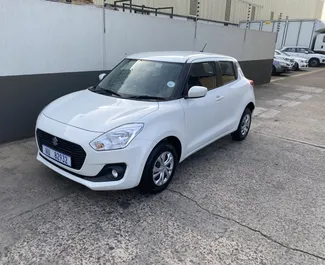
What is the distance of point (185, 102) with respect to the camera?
3512 millimetres

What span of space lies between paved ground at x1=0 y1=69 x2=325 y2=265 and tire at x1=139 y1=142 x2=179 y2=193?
131 mm

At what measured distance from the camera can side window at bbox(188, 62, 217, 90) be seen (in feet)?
12.3

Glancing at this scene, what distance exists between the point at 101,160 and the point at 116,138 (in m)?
0.26

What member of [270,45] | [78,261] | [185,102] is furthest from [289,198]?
[270,45]

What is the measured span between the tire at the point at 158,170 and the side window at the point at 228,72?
1777 mm

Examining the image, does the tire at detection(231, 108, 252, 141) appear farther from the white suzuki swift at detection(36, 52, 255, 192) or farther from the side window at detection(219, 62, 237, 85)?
the side window at detection(219, 62, 237, 85)

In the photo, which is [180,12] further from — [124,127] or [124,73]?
[124,127]

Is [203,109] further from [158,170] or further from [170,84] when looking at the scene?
[158,170]

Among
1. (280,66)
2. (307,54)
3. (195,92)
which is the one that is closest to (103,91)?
(195,92)

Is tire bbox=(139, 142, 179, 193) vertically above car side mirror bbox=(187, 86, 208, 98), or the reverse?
car side mirror bbox=(187, 86, 208, 98)

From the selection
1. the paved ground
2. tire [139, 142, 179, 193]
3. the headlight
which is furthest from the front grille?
tire [139, 142, 179, 193]

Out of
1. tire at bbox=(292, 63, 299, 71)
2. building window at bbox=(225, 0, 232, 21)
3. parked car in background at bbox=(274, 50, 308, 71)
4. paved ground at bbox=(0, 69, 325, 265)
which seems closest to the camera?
paved ground at bbox=(0, 69, 325, 265)

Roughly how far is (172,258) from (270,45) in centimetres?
1227

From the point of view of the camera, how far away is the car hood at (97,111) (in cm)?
291
